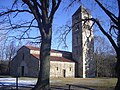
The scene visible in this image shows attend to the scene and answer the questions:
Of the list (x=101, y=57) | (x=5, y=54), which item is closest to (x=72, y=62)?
(x=101, y=57)

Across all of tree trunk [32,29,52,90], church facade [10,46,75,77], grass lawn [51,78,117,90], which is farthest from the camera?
church facade [10,46,75,77]

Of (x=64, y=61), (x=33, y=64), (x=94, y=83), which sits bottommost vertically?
(x=94, y=83)

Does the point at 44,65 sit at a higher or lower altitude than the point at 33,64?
lower

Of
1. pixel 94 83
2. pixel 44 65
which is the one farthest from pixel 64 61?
pixel 44 65

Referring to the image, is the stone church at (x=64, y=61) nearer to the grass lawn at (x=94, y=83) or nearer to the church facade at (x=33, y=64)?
the church facade at (x=33, y=64)

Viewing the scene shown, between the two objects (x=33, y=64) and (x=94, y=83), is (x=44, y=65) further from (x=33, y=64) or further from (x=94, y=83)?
(x=33, y=64)

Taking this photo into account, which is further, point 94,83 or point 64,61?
point 64,61

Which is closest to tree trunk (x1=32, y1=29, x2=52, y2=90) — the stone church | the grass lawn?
the grass lawn

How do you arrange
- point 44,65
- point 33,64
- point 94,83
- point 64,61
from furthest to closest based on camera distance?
point 64,61
point 33,64
point 94,83
point 44,65

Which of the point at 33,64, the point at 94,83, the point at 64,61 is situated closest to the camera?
the point at 94,83

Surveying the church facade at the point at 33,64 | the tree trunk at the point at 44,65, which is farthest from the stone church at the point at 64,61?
the tree trunk at the point at 44,65

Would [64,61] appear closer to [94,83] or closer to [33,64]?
[33,64]

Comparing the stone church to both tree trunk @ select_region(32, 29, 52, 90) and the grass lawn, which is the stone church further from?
tree trunk @ select_region(32, 29, 52, 90)

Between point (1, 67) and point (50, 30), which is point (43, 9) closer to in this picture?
point (50, 30)
